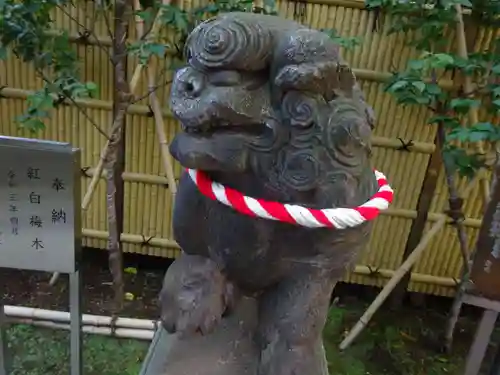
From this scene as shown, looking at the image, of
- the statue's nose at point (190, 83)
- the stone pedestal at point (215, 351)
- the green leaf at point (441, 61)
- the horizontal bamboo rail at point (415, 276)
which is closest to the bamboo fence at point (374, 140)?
the horizontal bamboo rail at point (415, 276)

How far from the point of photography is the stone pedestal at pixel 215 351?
44.3 inches

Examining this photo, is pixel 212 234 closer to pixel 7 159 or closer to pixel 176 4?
pixel 7 159

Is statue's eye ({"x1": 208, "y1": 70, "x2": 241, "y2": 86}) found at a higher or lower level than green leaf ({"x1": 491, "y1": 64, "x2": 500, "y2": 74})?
higher

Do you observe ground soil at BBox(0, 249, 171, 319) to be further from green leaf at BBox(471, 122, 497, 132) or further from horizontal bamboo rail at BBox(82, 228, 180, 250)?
green leaf at BBox(471, 122, 497, 132)

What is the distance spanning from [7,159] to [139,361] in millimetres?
1078

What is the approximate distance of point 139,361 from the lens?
211cm

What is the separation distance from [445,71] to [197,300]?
1430 mm

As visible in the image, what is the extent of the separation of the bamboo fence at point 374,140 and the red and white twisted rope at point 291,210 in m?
1.16

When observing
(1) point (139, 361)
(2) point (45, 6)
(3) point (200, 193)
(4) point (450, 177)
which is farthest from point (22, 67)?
(4) point (450, 177)

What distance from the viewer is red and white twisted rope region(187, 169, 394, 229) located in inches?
34.6

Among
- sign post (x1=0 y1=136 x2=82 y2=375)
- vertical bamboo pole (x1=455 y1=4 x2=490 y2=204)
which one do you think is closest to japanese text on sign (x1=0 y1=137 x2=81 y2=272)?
sign post (x1=0 y1=136 x2=82 y2=375)

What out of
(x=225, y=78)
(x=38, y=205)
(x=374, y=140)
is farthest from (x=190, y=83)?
(x=374, y=140)

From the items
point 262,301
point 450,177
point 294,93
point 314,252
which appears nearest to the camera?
point 294,93

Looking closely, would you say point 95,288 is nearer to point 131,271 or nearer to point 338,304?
point 131,271
